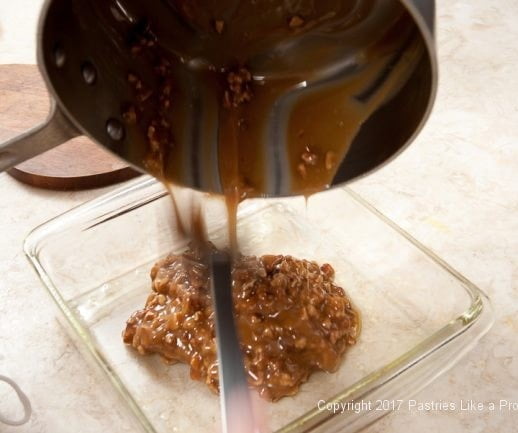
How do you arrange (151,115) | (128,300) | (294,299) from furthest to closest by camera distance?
(128,300) < (294,299) < (151,115)

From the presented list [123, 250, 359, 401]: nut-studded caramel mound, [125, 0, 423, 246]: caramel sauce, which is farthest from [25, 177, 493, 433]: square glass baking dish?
[125, 0, 423, 246]: caramel sauce

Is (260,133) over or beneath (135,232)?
over

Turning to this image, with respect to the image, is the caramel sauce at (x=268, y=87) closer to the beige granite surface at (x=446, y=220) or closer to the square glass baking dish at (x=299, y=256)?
the square glass baking dish at (x=299, y=256)

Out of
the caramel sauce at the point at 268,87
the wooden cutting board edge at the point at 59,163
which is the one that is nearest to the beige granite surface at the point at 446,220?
the wooden cutting board edge at the point at 59,163

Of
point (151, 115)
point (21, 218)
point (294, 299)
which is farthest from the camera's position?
point (21, 218)

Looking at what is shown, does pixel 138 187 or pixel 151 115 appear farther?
pixel 138 187

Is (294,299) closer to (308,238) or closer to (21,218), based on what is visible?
(308,238)

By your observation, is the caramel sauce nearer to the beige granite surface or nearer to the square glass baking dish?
the square glass baking dish

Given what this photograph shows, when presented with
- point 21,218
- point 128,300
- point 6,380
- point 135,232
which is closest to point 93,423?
point 6,380
